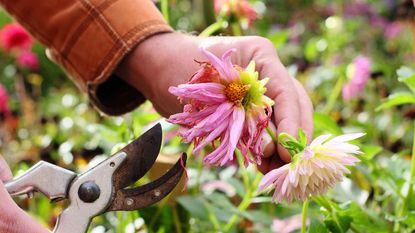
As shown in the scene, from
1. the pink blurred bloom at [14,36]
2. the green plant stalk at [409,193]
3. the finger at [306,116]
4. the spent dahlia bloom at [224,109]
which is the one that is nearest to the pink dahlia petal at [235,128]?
the spent dahlia bloom at [224,109]

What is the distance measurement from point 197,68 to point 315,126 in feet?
1.13

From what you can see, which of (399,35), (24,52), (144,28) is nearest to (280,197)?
(144,28)

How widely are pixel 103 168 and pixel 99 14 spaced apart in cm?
31

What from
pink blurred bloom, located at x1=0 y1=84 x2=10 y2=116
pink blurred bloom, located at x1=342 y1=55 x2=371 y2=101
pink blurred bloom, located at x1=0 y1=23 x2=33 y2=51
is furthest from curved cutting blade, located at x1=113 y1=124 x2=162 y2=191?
pink blurred bloom, located at x1=0 y1=23 x2=33 y2=51

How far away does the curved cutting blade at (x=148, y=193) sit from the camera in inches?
29.4

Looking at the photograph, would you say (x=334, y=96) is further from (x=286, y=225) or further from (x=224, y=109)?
(x=224, y=109)

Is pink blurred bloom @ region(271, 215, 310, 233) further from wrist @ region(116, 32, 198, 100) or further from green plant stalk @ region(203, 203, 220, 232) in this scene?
wrist @ region(116, 32, 198, 100)

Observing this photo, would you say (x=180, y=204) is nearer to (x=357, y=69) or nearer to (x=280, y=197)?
(x=280, y=197)

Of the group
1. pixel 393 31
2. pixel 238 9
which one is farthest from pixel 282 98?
pixel 393 31

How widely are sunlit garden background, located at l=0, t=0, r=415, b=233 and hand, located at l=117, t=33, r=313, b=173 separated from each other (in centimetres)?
12

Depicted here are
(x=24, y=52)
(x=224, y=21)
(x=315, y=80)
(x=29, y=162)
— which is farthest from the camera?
(x=24, y=52)

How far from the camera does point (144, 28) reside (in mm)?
951

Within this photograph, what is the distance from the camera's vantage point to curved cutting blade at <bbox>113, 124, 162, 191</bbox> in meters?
0.75

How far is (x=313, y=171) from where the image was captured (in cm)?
67
